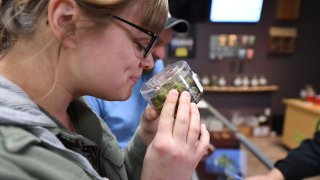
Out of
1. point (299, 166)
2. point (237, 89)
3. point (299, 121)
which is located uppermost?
point (299, 166)

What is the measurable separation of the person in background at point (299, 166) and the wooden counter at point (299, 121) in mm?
2990

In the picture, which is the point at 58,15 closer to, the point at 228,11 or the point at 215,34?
the point at 228,11

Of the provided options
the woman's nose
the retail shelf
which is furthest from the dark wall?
the woman's nose

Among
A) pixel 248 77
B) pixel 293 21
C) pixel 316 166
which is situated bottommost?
pixel 248 77

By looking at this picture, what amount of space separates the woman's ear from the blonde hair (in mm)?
21

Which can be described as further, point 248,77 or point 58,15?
point 248,77

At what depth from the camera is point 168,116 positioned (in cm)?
66

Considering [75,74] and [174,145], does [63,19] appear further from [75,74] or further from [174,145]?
[174,145]

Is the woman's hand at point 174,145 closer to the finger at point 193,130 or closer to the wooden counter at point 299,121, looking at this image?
the finger at point 193,130

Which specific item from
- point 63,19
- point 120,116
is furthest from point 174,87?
point 120,116

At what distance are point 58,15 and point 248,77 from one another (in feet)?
16.4

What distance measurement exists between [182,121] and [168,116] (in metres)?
0.03

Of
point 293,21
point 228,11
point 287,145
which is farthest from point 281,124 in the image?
point 228,11

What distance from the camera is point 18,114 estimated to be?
513 millimetres
